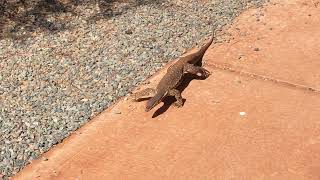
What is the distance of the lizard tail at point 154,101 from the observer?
6694mm

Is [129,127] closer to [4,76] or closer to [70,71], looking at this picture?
[70,71]

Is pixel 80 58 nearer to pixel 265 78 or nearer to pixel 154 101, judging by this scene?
pixel 154 101

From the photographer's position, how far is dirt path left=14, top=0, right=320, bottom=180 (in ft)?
18.9

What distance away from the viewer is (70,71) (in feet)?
25.1

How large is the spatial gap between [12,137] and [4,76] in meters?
1.54

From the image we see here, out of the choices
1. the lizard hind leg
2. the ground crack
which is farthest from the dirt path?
the lizard hind leg

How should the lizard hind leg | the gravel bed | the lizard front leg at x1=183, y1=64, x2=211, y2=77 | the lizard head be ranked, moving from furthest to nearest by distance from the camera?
1. the lizard front leg at x1=183, y1=64, x2=211, y2=77
2. the lizard hind leg
3. the lizard head
4. the gravel bed

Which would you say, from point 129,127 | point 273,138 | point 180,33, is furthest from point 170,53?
point 273,138

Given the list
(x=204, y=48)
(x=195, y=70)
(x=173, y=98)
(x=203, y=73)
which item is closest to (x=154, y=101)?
(x=173, y=98)

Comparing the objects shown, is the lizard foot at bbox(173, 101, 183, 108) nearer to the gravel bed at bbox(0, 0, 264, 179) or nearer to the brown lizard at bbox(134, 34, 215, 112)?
the brown lizard at bbox(134, 34, 215, 112)

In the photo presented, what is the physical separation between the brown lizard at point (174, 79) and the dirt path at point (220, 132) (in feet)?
0.48

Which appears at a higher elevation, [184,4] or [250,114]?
[184,4]

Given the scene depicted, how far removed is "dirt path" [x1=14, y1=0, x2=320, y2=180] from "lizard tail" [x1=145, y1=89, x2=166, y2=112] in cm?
14

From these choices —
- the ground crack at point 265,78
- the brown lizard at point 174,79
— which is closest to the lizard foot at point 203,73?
the brown lizard at point 174,79
